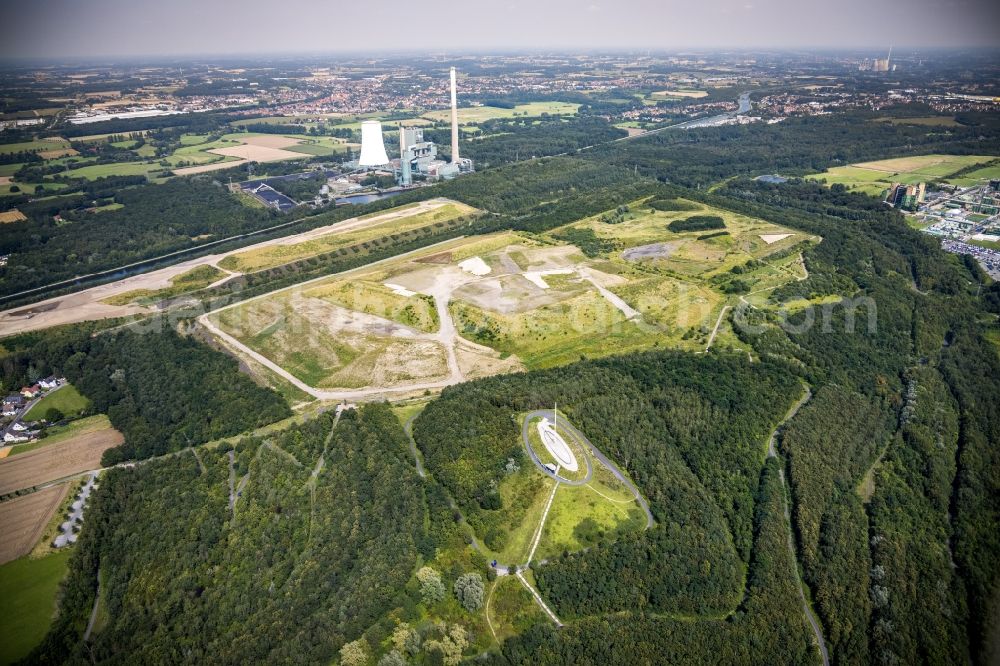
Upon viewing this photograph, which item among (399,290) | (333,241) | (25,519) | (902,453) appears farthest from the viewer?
(333,241)

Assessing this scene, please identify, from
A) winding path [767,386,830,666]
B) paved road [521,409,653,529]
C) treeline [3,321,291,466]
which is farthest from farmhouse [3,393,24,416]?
winding path [767,386,830,666]

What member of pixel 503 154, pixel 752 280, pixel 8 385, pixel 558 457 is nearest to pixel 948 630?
pixel 558 457

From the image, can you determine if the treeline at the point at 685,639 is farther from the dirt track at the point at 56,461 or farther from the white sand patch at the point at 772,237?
the white sand patch at the point at 772,237

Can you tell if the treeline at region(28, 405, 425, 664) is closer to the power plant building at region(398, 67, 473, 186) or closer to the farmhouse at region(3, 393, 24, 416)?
the farmhouse at region(3, 393, 24, 416)

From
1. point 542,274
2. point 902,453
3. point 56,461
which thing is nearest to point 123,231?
point 56,461

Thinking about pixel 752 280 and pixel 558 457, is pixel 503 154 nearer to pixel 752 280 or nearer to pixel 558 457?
pixel 752 280

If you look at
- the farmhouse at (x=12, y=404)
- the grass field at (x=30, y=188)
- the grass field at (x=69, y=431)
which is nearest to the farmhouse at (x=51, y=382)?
the farmhouse at (x=12, y=404)

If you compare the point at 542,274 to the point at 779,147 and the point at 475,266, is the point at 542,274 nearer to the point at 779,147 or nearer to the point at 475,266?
the point at 475,266
